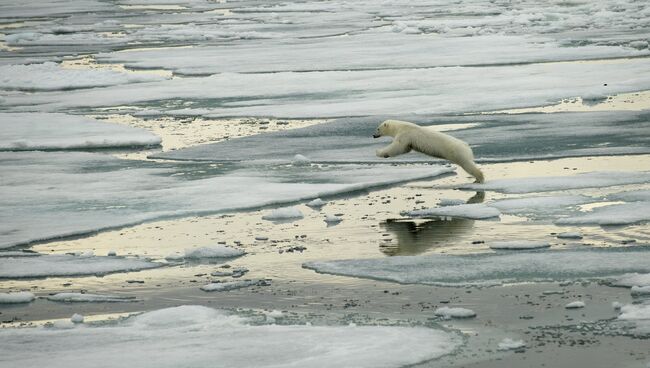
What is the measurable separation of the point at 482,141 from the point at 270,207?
3175 mm

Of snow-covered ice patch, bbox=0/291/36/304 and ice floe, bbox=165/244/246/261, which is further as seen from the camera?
ice floe, bbox=165/244/246/261

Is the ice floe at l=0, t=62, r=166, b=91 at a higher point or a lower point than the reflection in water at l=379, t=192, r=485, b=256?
lower

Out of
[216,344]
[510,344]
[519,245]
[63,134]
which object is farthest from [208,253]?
[63,134]

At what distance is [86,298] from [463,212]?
2.85m

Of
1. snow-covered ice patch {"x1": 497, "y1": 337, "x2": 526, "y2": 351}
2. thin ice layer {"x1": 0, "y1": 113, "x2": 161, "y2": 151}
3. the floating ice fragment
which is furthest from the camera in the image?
thin ice layer {"x1": 0, "y1": 113, "x2": 161, "y2": 151}

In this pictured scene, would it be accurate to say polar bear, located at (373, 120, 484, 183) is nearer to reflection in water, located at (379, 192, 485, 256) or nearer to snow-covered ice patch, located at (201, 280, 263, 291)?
reflection in water, located at (379, 192, 485, 256)

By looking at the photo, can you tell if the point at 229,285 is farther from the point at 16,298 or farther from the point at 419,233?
the point at 419,233

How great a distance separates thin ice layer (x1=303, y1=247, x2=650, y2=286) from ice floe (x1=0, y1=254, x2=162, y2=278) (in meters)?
1.03

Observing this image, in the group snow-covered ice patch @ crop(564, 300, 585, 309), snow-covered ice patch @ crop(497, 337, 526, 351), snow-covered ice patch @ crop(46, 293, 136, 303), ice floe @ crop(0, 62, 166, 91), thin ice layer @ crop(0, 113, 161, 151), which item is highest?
snow-covered ice patch @ crop(497, 337, 526, 351)

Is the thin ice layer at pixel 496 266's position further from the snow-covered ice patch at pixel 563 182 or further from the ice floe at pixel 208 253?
the snow-covered ice patch at pixel 563 182

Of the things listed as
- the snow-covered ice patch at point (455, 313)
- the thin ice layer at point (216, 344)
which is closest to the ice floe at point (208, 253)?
the thin ice layer at point (216, 344)

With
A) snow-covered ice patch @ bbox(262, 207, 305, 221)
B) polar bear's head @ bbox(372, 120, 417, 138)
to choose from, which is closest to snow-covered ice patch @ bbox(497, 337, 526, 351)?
snow-covered ice patch @ bbox(262, 207, 305, 221)

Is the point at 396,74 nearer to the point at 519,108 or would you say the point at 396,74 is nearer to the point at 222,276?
the point at 519,108

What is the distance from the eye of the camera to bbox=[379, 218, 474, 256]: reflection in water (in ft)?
25.2
